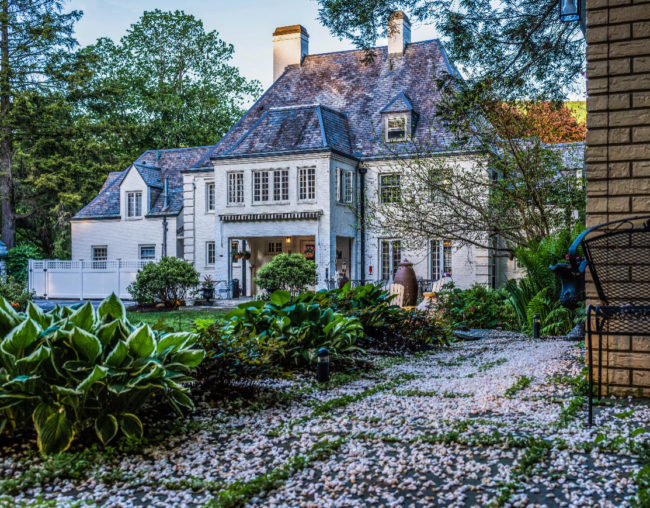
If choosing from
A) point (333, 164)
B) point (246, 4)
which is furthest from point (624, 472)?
point (333, 164)

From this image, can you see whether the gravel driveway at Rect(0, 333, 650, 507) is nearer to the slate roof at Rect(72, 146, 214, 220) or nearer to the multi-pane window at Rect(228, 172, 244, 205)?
the multi-pane window at Rect(228, 172, 244, 205)

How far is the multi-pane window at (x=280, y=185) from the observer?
2586 cm

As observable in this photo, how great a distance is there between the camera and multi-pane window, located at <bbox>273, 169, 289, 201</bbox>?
25.9m

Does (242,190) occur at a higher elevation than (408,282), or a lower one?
higher

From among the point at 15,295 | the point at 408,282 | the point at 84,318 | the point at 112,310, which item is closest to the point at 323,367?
the point at 112,310

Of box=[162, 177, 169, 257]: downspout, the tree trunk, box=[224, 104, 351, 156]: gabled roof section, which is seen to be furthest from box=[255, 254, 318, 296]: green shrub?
the tree trunk

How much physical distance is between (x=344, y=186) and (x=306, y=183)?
65.7 inches

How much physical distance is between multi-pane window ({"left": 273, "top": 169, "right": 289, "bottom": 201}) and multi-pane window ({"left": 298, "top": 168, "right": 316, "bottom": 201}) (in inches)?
22.8

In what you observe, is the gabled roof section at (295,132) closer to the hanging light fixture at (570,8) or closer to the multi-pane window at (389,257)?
the multi-pane window at (389,257)

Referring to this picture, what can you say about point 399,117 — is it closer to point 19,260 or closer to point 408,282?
point 408,282

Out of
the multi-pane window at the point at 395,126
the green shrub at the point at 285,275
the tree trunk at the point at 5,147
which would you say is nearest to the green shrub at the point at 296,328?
the green shrub at the point at 285,275

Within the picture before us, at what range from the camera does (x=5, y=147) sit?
1296 inches

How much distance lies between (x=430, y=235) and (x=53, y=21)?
2727cm

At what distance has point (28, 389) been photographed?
378cm
